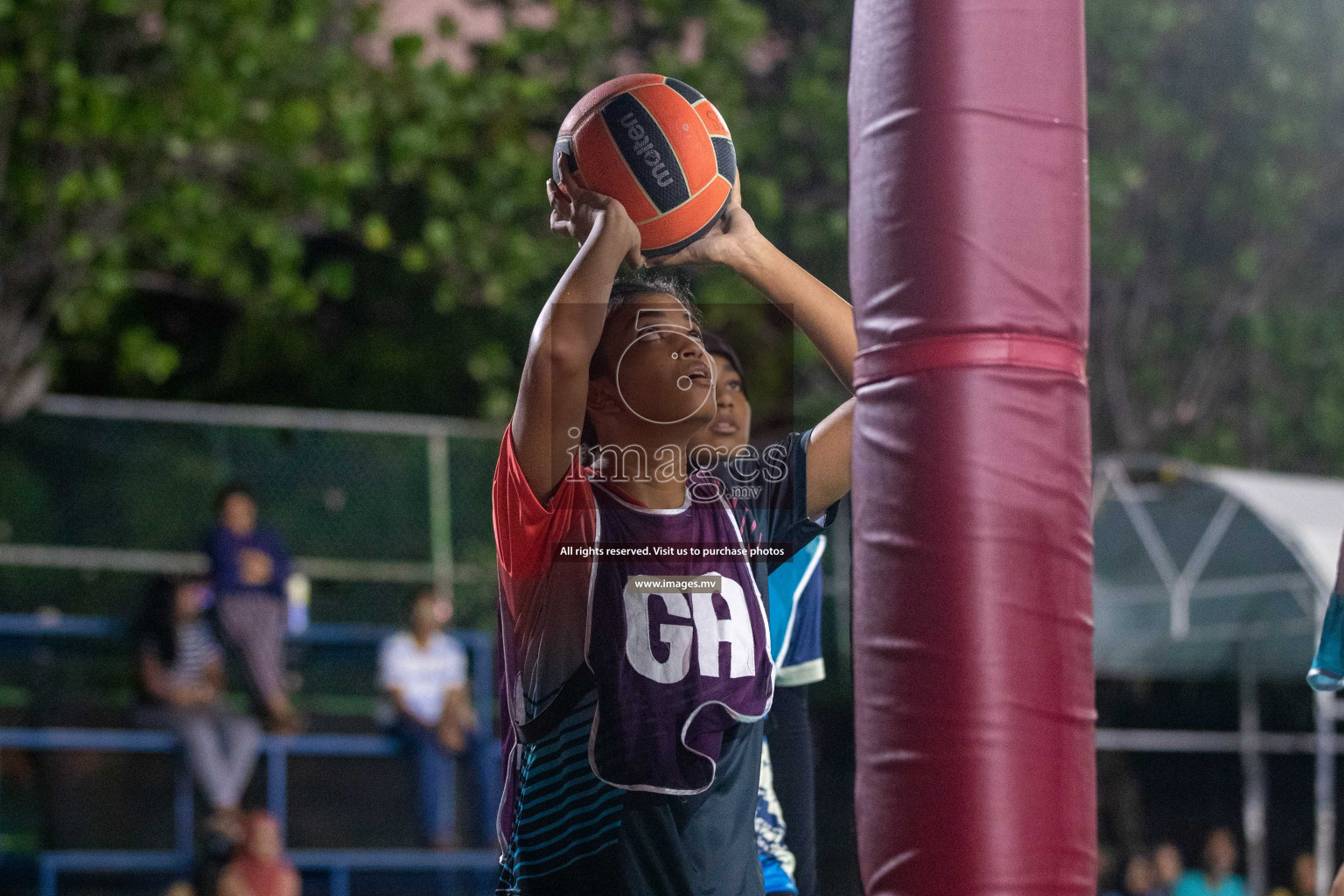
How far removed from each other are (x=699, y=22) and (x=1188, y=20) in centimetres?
630

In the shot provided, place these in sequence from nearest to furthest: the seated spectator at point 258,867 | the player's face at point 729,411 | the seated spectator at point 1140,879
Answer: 1. the player's face at point 729,411
2. the seated spectator at point 258,867
3. the seated spectator at point 1140,879

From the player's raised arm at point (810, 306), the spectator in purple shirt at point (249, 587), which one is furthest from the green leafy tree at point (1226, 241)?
the player's raised arm at point (810, 306)

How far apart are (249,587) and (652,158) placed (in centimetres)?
707

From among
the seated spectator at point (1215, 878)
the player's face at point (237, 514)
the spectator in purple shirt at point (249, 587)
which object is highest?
the player's face at point (237, 514)

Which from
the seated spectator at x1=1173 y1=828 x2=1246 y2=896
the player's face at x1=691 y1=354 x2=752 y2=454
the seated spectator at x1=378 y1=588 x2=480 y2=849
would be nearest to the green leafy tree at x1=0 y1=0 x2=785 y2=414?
the seated spectator at x1=378 y1=588 x2=480 y2=849

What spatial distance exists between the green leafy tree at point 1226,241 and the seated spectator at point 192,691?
11.0m

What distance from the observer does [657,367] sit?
2494mm

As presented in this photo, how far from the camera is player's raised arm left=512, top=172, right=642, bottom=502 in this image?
7.61 feet

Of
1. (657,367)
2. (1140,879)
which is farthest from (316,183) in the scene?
(657,367)

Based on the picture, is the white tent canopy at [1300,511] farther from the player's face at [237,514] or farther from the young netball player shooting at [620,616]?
the young netball player shooting at [620,616]

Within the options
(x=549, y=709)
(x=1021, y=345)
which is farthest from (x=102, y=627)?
(x=1021, y=345)

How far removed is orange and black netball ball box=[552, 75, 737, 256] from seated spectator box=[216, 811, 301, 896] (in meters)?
6.37

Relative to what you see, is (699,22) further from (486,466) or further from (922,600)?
(922,600)

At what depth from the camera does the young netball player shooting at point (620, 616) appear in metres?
2.37
